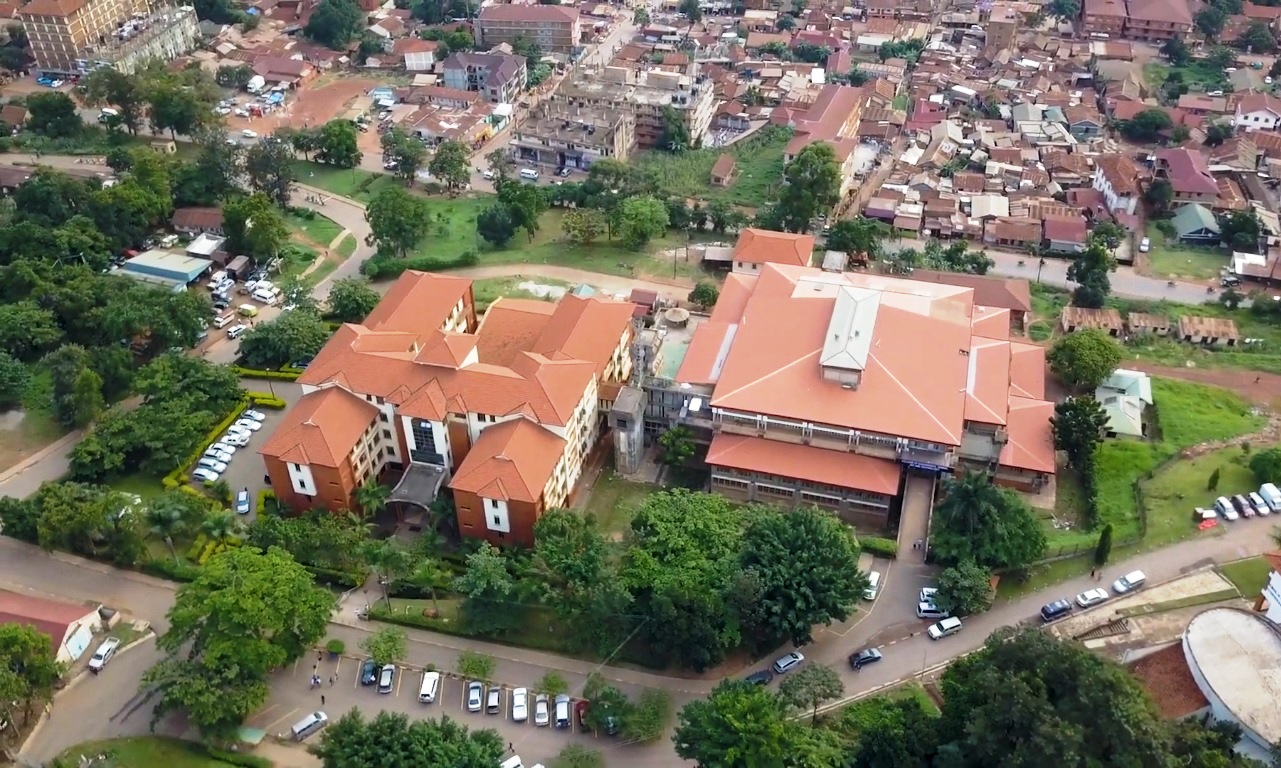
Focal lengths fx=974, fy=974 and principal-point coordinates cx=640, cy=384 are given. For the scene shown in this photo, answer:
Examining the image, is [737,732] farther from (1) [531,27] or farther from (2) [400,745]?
(1) [531,27]

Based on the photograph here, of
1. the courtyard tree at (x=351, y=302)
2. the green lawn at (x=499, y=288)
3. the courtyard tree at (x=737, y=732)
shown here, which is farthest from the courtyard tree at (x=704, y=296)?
the courtyard tree at (x=737, y=732)

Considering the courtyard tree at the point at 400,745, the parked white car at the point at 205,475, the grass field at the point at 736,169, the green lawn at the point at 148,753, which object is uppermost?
the courtyard tree at the point at 400,745

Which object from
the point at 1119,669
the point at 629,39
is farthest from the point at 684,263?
the point at 629,39

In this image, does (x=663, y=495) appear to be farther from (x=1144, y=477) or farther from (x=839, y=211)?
(x=839, y=211)

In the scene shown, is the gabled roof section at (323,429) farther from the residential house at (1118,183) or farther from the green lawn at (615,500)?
the residential house at (1118,183)

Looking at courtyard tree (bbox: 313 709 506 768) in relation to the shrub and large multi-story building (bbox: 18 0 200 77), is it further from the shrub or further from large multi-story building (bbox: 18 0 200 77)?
large multi-story building (bbox: 18 0 200 77)

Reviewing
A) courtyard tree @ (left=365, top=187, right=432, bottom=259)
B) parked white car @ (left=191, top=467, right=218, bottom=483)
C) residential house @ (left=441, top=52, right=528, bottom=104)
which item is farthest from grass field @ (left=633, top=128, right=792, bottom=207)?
parked white car @ (left=191, top=467, right=218, bottom=483)

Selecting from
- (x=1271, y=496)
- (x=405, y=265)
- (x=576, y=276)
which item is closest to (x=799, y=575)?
(x=1271, y=496)
